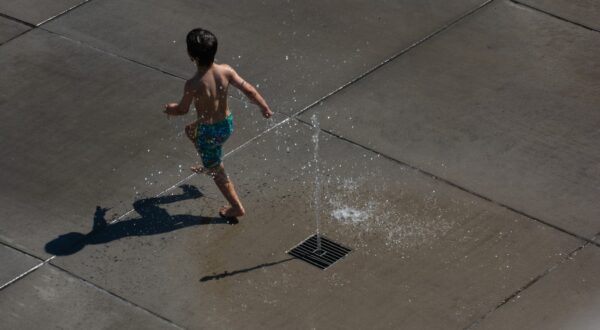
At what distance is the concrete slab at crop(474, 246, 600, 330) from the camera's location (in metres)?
8.21

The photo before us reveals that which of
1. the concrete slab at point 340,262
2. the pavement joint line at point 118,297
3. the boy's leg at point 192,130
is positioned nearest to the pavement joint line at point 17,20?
the concrete slab at point 340,262

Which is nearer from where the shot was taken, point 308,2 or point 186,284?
point 186,284

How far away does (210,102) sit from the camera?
8789 millimetres

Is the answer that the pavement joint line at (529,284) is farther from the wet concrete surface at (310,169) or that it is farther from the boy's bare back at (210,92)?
the boy's bare back at (210,92)

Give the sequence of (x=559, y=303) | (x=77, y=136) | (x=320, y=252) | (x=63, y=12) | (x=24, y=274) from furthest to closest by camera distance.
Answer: (x=63, y=12) → (x=77, y=136) → (x=320, y=252) → (x=24, y=274) → (x=559, y=303)

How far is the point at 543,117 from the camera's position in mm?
10328

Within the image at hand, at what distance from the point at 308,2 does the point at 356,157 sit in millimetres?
2563

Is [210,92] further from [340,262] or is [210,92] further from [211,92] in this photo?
[340,262]

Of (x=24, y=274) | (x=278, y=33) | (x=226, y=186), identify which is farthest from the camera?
(x=278, y=33)

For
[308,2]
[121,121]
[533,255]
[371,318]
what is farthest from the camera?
[308,2]

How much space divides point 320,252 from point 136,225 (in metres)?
1.31

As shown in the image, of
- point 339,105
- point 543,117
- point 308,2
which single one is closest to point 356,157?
point 339,105

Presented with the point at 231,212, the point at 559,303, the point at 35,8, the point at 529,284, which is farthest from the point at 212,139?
the point at 35,8

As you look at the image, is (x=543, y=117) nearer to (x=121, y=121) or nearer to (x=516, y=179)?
(x=516, y=179)
